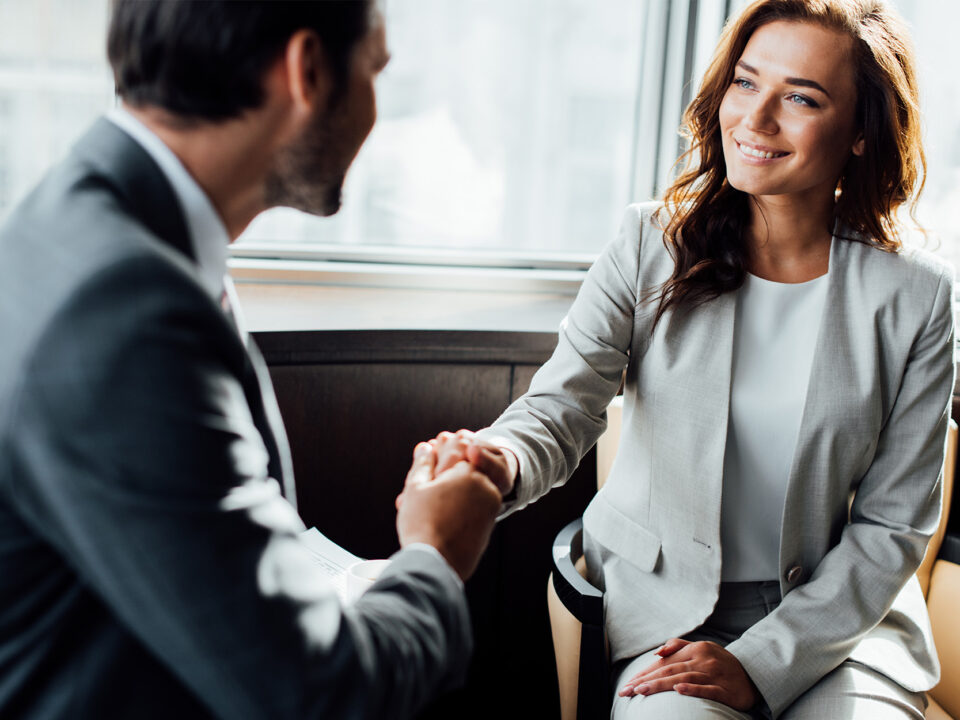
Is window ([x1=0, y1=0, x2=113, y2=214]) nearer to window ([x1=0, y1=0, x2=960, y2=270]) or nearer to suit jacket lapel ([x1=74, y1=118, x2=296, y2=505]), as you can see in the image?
window ([x1=0, y1=0, x2=960, y2=270])

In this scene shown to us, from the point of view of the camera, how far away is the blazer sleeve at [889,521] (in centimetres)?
154

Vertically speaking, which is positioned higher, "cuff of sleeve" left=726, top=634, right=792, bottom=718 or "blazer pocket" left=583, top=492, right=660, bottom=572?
"blazer pocket" left=583, top=492, right=660, bottom=572

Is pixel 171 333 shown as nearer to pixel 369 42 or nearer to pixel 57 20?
pixel 369 42

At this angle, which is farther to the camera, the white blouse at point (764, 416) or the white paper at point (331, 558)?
the white blouse at point (764, 416)

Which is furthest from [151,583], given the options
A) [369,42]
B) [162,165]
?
[369,42]

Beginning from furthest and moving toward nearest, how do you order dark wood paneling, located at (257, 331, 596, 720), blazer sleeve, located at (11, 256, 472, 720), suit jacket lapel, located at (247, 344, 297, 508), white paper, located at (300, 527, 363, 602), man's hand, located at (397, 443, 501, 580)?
dark wood paneling, located at (257, 331, 596, 720), white paper, located at (300, 527, 363, 602), man's hand, located at (397, 443, 501, 580), suit jacket lapel, located at (247, 344, 297, 508), blazer sleeve, located at (11, 256, 472, 720)

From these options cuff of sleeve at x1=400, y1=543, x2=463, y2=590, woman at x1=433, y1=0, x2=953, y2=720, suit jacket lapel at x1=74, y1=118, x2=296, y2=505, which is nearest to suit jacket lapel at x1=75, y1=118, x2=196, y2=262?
suit jacket lapel at x1=74, y1=118, x2=296, y2=505

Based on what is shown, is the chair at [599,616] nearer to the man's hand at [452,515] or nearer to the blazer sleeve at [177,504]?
the man's hand at [452,515]

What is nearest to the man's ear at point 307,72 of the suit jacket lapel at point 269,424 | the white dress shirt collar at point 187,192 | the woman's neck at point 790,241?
the white dress shirt collar at point 187,192

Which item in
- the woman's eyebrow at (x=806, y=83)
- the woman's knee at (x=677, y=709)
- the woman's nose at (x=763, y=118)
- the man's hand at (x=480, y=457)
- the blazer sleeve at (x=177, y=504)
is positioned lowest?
the woman's knee at (x=677, y=709)

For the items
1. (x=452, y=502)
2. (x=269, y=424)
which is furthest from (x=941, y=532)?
(x=269, y=424)

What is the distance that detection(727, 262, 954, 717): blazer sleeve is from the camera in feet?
5.04

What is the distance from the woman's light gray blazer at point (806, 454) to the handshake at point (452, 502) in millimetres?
184

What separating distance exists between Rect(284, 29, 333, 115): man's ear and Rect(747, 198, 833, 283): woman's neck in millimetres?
1034
